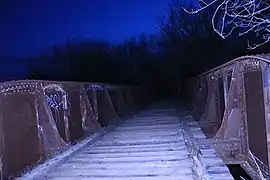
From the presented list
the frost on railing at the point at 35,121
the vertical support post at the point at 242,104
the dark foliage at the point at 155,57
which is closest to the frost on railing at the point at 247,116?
the vertical support post at the point at 242,104

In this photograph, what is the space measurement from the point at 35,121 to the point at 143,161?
47.4 inches

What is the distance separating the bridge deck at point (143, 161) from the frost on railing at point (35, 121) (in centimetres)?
30

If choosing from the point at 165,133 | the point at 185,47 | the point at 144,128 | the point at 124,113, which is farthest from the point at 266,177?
the point at 185,47

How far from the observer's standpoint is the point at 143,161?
175 inches

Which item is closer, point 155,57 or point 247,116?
point 247,116

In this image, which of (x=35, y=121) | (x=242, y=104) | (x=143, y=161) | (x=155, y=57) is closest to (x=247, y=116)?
(x=242, y=104)

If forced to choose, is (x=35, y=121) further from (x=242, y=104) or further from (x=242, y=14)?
(x=242, y=14)

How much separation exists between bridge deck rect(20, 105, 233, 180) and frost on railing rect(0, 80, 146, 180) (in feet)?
0.98

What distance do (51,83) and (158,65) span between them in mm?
30745

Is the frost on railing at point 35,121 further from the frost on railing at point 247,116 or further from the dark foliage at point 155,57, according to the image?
the dark foliage at point 155,57

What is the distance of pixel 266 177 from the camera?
336cm

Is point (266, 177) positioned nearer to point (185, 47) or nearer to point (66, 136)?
point (66, 136)

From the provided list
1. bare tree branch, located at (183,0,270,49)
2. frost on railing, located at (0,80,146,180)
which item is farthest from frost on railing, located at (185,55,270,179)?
frost on railing, located at (0,80,146,180)

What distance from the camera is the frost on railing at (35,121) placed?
12.7 feet
